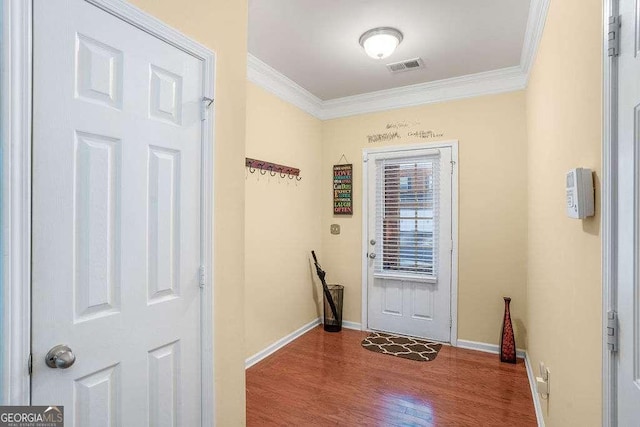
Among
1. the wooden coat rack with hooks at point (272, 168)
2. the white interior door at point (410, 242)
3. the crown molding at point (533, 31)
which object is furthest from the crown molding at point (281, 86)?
the crown molding at point (533, 31)

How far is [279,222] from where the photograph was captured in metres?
3.49

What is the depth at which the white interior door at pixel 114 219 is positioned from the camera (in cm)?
104

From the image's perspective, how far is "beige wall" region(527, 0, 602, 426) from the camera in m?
1.12

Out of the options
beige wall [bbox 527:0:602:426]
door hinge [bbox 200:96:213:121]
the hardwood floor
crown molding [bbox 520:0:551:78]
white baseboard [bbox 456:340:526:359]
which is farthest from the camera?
white baseboard [bbox 456:340:526:359]

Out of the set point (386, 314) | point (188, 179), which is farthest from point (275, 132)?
point (386, 314)

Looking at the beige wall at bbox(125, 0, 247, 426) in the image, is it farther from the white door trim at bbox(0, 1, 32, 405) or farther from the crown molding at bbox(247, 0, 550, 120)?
the crown molding at bbox(247, 0, 550, 120)

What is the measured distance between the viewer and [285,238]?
11.7 feet

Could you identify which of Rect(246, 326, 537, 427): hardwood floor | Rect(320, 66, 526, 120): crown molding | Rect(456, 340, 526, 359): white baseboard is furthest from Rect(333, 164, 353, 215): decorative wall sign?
Answer: Rect(456, 340, 526, 359): white baseboard

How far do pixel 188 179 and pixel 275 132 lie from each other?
6.81 ft

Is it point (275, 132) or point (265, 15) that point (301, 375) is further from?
point (265, 15)

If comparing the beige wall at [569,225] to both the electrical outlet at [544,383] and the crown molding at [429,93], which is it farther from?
the crown molding at [429,93]

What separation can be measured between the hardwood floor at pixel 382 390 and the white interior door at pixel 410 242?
1.59 feet

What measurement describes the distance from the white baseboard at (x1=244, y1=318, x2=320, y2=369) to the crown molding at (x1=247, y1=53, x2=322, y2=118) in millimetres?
2484

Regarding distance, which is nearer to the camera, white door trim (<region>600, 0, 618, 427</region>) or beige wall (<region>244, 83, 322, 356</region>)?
white door trim (<region>600, 0, 618, 427</region>)
